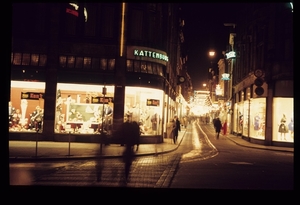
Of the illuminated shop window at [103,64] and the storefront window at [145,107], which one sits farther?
the storefront window at [145,107]

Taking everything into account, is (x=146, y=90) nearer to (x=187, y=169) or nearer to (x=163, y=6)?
(x=163, y=6)

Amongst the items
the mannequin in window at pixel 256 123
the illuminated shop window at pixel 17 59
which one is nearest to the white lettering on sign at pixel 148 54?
the illuminated shop window at pixel 17 59

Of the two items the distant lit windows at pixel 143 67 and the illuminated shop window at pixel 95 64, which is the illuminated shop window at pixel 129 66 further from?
the illuminated shop window at pixel 95 64

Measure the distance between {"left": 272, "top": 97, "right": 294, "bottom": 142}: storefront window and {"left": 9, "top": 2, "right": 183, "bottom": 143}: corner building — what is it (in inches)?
434

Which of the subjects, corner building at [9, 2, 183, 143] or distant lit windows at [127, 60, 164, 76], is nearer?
corner building at [9, 2, 183, 143]

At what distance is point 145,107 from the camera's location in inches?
1077

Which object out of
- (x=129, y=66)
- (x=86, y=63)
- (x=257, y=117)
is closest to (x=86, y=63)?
(x=86, y=63)

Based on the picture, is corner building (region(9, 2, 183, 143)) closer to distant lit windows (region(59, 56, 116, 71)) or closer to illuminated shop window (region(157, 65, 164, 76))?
distant lit windows (region(59, 56, 116, 71))

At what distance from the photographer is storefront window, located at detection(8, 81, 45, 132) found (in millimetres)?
24734

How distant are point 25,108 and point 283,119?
19.4 meters

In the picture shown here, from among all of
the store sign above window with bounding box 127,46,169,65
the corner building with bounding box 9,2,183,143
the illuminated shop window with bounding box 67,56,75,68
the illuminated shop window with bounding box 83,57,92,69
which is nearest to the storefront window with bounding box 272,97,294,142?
the store sign above window with bounding box 127,46,169,65

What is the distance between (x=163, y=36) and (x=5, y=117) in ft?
86.8

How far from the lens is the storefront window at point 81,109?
25.3m

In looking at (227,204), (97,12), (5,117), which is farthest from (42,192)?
(97,12)
